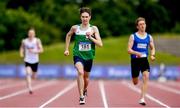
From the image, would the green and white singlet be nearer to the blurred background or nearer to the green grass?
the blurred background

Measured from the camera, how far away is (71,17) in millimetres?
73000

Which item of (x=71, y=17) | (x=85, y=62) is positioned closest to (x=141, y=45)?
(x=85, y=62)

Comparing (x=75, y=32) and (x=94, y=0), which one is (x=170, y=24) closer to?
(x=94, y=0)

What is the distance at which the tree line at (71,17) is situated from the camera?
6456 centimetres

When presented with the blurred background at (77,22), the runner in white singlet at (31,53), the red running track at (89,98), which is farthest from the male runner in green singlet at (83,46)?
the blurred background at (77,22)

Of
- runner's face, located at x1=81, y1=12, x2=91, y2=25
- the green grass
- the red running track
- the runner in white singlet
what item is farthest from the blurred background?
runner's face, located at x1=81, y1=12, x2=91, y2=25

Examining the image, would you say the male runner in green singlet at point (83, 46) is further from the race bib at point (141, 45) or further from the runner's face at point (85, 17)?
the race bib at point (141, 45)

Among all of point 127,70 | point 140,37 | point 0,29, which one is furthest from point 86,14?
point 0,29

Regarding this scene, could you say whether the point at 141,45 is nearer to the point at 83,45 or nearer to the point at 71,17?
the point at 83,45

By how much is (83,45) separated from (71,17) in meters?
60.5

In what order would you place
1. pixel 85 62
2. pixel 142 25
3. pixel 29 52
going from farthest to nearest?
pixel 29 52, pixel 142 25, pixel 85 62

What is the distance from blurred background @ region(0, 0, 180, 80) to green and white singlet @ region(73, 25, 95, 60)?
Result: 2540 centimetres

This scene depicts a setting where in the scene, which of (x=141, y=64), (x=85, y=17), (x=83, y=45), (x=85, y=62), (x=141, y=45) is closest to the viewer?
(x=85, y=17)

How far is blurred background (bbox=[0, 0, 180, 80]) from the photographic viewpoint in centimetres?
5325
